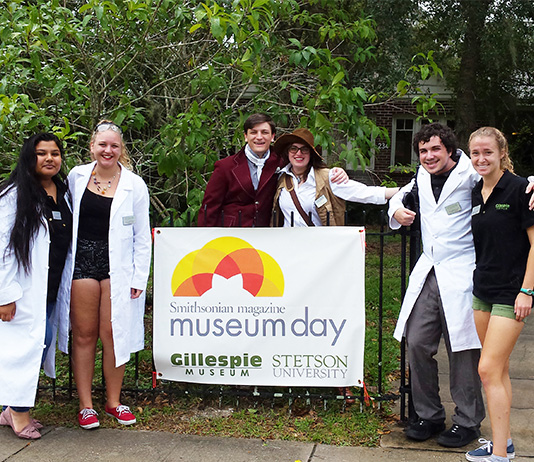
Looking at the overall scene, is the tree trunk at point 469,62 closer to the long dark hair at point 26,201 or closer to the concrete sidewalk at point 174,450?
the long dark hair at point 26,201

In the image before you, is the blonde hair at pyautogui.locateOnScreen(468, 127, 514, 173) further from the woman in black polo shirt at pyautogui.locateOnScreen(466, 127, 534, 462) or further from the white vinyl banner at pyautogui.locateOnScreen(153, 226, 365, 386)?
the white vinyl banner at pyautogui.locateOnScreen(153, 226, 365, 386)

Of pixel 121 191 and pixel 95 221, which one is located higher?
pixel 121 191

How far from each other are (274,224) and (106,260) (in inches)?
49.9

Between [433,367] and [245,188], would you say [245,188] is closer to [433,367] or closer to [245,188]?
[245,188]

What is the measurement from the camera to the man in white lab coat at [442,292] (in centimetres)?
Answer: 401

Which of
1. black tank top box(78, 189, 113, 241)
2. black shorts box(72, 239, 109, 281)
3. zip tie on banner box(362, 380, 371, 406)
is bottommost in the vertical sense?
zip tie on banner box(362, 380, 371, 406)

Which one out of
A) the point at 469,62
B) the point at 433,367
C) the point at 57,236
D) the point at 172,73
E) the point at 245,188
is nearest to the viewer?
the point at 433,367

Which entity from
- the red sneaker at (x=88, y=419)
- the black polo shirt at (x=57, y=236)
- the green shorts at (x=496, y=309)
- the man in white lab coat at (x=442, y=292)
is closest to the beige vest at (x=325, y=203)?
the man in white lab coat at (x=442, y=292)

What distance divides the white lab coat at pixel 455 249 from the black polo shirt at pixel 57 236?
247 centimetres

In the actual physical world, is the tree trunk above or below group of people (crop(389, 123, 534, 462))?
above

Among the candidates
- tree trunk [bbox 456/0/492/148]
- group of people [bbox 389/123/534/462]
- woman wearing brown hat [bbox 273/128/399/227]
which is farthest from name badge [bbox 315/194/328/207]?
tree trunk [bbox 456/0/492/148]

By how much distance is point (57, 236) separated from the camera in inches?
174

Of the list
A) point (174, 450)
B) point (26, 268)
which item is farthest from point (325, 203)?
point (26, 268)

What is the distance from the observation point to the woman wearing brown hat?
4629 millimetres
